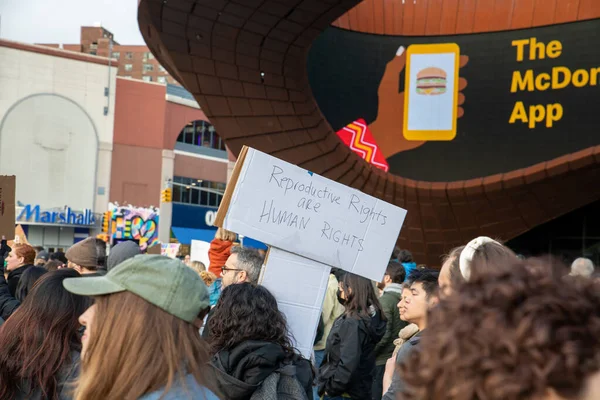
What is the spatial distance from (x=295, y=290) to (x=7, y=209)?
10.1 feet

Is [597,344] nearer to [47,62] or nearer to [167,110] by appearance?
[47,62]

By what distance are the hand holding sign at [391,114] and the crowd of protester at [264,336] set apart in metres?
9.48

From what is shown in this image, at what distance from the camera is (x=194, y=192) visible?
44031mm

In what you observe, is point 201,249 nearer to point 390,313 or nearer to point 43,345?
point 390,313

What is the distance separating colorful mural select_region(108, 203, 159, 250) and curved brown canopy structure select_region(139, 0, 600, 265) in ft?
80.2

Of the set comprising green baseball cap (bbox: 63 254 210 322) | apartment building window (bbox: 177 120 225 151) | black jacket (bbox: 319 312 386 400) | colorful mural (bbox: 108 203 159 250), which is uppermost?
apartment building window (bbox: 177 120 225 151)

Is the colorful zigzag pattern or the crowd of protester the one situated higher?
the colorful zigzag pattern

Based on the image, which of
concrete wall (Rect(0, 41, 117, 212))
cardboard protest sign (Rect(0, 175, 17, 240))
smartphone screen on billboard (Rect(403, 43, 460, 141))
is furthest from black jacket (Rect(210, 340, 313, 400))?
concrete wall (Rect(0, 41, 117, 212))

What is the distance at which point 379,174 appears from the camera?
43.0ft

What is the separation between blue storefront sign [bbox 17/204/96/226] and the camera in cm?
3588

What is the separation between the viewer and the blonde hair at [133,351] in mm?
1787

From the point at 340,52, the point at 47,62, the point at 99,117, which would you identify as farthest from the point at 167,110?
the point at 340,52

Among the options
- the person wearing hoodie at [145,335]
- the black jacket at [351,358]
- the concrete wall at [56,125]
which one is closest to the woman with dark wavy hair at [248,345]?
the person wearing hoodie at [145,335]

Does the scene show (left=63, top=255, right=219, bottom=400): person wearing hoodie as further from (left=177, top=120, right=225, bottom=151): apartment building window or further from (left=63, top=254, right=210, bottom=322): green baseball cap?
(left=177, top=120, right=225, bottom=151): apartment building window
